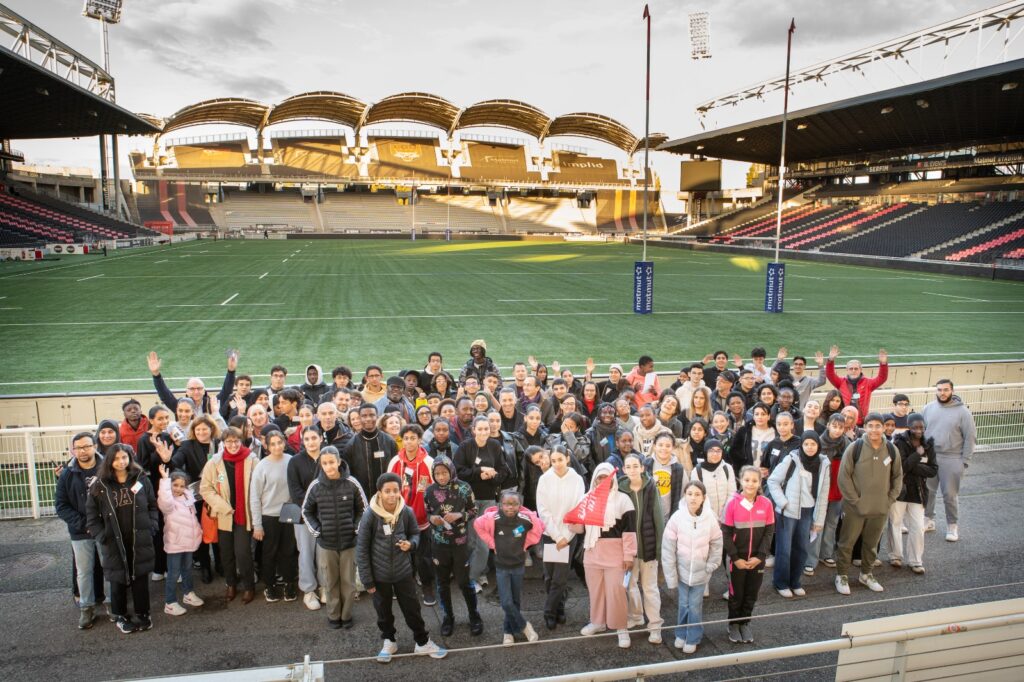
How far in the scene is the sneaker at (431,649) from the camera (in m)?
4.71

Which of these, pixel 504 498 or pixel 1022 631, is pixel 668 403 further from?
pixel 1022 631

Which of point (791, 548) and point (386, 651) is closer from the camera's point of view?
point (386, 651)

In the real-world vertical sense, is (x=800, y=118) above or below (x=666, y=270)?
above

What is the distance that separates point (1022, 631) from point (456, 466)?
398 cm

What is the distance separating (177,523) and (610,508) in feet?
11.8

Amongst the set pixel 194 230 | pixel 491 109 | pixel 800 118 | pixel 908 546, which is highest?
pixel 491 109

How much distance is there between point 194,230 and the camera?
73750 millimetres

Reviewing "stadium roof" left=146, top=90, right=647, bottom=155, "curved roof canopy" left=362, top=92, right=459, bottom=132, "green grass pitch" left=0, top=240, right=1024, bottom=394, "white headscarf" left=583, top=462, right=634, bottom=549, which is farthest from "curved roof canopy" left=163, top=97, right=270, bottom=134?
"white headscarf" left=583, top=462, right=634, bottom=549

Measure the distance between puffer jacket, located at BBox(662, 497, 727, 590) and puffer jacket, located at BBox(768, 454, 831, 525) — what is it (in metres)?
1.00

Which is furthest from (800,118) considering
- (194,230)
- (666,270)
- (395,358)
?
(194,230)

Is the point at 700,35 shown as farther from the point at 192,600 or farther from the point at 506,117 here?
the point at 192,600

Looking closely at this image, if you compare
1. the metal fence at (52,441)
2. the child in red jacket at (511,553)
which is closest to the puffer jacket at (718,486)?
the child in red jacket at (511,553)

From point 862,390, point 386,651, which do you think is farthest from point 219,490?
point 862,390

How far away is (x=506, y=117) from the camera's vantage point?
82062mm
